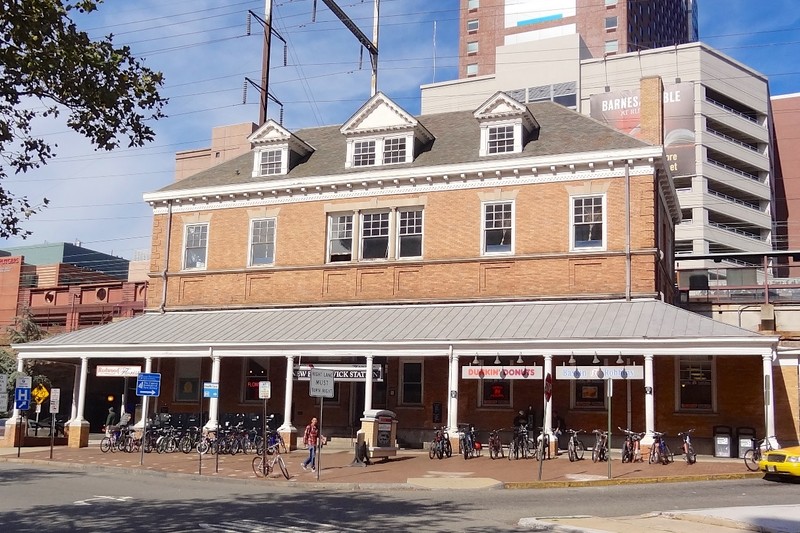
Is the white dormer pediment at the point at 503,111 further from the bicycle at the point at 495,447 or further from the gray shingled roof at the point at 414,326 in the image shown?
the bicycle at the point at 495,447

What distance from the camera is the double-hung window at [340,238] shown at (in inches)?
1249

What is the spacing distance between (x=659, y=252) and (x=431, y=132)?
1036 centimetres

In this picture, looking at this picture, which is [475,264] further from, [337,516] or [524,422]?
[337,516]

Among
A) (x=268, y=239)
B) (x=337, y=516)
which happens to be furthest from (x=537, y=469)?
(x=268, y=239)

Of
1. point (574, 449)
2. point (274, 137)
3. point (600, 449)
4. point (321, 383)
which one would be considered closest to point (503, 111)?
point (274, 137)

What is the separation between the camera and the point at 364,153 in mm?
32500

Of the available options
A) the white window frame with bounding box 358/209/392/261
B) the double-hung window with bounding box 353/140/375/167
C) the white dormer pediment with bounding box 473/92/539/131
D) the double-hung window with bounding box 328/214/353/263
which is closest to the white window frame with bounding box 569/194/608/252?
the white dormer pediment with bounding box 473/92/539/131

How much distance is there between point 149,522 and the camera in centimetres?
1389

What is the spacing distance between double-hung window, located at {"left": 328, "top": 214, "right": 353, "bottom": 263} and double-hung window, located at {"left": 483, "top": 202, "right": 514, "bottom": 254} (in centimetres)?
520

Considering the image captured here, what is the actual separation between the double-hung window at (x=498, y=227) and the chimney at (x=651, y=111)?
5870mm

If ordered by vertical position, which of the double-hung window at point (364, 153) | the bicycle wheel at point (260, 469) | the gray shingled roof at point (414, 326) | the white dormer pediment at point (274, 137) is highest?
the white dormer pediment at point (274, 137)

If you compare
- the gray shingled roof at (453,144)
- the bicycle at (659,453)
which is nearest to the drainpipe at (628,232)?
the gray shingled roof at (453,144)

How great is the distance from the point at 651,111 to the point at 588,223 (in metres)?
5.71

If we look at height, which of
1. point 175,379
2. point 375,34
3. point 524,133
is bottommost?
point 175,379
